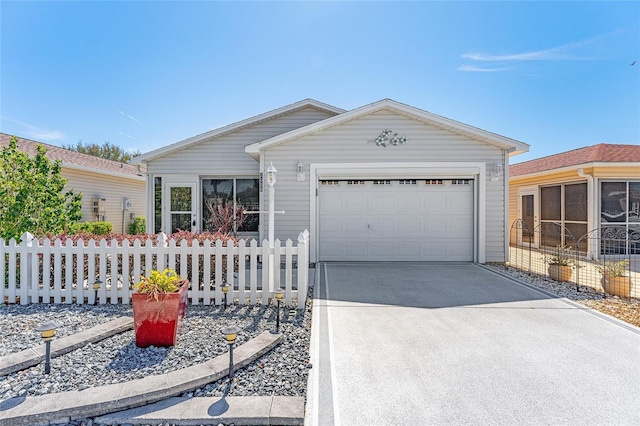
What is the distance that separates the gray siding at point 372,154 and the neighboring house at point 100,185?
5777 mm

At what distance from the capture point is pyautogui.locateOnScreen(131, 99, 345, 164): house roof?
9469 mm

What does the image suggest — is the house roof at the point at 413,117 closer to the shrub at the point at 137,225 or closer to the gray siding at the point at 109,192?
the gray siding at the point at 109,192

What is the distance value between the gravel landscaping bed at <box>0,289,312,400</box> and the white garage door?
14.0 feet

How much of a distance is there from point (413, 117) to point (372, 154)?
142 cm

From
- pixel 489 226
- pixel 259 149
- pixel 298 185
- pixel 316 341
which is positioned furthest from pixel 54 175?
pixel 489 226

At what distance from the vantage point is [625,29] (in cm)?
860

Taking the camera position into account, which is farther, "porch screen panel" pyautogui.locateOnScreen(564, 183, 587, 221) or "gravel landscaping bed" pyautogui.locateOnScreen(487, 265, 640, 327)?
"porch screen panel" pyautogui.locateOnScreen(564, 183, 587, 221)

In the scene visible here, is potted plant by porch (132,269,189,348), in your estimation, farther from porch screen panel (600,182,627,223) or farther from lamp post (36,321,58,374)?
porch screen panel (600,182,627,223)

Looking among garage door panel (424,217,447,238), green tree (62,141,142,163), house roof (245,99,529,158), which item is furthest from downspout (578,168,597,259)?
green tree (62,141,142,163)

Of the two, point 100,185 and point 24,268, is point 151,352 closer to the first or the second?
point 24,268

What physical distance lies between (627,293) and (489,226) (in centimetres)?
313

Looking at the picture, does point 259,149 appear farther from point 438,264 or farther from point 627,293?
point 627,293

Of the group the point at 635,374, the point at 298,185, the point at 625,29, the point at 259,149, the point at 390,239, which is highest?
the point at 625,29

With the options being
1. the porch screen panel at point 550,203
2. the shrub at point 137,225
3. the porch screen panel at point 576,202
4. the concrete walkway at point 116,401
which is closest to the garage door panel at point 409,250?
the porch screen panel at point 576,202
